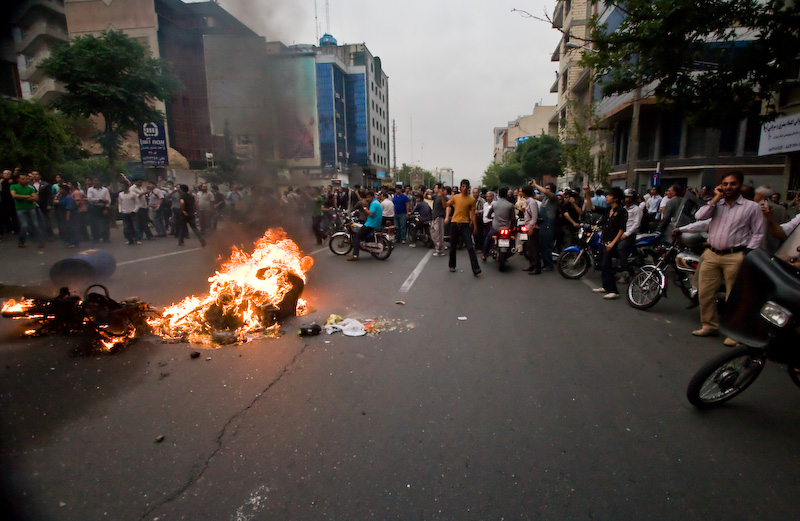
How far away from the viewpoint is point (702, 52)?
7.91 meters

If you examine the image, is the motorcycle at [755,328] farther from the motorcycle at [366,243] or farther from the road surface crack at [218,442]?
the motorcycle at [366,243]

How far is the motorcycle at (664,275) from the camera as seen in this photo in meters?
6.29

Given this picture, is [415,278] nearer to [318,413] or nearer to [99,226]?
[318,413]

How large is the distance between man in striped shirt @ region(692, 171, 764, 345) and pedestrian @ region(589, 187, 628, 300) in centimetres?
185

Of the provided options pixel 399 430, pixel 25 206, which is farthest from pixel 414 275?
pixel 25 206

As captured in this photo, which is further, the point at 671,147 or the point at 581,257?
the point at 671,147

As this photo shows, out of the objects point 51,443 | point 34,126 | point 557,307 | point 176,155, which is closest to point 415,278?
point 557,307

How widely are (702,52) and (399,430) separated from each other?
8869 mm

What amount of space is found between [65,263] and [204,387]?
12.0ft

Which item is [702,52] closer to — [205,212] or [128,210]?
[205,212]

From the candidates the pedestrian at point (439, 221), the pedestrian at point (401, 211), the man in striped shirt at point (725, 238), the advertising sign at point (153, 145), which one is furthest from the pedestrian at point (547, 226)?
the advertising sign at point (153, 145)

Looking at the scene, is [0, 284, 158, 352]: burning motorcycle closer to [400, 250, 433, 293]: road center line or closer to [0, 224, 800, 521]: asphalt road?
[0, 224, 800, 521]: asphalt road

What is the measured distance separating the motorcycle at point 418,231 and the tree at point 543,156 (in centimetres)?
3349

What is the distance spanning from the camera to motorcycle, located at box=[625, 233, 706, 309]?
6.29 metres
